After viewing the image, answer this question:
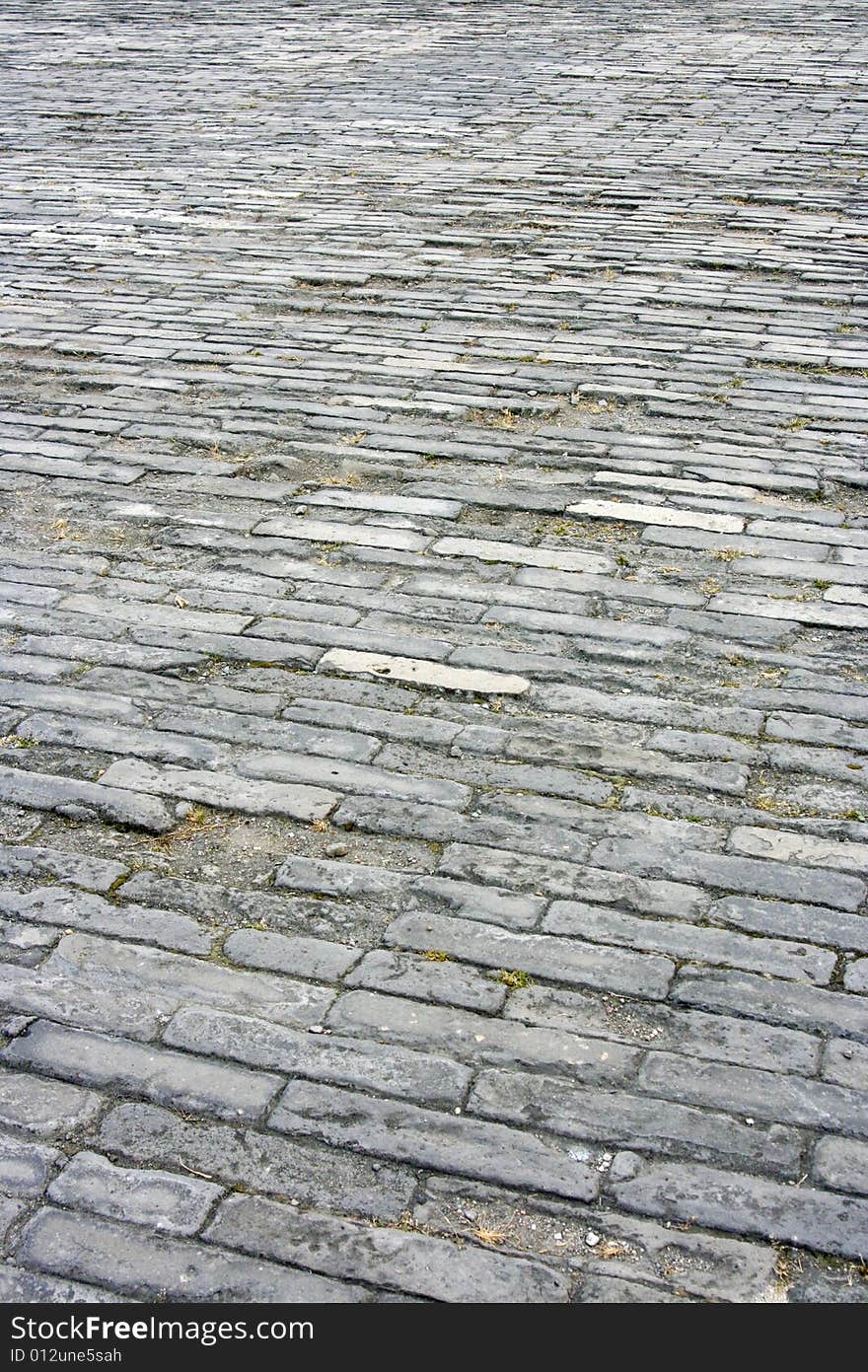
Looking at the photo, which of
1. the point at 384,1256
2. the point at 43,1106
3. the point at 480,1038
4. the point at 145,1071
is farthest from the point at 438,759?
the point at 384,1256

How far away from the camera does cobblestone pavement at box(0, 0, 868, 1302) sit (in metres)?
2.05

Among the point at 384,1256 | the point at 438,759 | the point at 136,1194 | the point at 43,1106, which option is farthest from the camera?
the point at 438,759

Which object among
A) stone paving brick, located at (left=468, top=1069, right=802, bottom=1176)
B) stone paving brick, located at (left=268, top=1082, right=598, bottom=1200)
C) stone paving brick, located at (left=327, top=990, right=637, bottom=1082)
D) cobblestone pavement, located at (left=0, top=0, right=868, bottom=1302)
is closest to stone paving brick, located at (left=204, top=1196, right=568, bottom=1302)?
cobblestone pavement, located at (left=0, top=0, right=868, bottom=1302)

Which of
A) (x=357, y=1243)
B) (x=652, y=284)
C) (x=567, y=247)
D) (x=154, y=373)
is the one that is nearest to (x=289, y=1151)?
(x=357, y=1243)

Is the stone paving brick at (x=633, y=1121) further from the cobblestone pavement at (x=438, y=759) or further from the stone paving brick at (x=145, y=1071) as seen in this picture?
the stone paving brick at (x=145, y=1071)

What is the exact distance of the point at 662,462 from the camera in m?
4.37

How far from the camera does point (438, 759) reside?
301cm

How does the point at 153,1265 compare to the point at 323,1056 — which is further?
the point at 323,1056

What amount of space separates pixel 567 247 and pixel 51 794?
14.6 ft

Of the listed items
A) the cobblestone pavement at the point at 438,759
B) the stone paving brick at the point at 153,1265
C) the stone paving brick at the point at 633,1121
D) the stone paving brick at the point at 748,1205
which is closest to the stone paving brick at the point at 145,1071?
the cobblestone pavement at the point at 438,759

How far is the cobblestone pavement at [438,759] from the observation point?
205 centimetres

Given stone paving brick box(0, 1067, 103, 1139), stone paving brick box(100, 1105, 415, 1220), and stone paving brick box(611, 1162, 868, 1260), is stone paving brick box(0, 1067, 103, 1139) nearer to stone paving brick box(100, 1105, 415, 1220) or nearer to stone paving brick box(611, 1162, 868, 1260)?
stone paving brick box(100, 1105, 415, 1220)

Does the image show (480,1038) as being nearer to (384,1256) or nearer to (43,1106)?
(384,1256)
